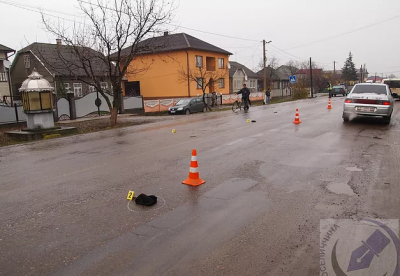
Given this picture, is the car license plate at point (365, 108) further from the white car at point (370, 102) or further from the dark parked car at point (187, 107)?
the dark parked car at point (187, 107)

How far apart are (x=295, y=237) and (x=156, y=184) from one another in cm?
295

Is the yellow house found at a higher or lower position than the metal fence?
higher

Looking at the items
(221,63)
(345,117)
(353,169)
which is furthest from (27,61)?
(353,169)

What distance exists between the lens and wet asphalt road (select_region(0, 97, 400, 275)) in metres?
3.45

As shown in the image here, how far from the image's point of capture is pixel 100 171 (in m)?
7.28

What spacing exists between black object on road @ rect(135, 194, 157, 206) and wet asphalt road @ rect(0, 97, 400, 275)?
0.48 ft

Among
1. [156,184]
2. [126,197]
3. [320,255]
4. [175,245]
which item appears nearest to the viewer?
[320,255]

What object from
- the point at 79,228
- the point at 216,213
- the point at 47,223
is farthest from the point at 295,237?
the point at 47,223

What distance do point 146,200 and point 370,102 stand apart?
1162 centimetres

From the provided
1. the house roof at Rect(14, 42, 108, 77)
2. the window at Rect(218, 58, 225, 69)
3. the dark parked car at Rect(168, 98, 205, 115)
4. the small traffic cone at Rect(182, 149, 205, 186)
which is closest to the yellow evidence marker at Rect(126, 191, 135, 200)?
the small traffic cone at Rect(182, 149, 205, 186)

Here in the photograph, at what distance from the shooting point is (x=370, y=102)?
43.9 feet

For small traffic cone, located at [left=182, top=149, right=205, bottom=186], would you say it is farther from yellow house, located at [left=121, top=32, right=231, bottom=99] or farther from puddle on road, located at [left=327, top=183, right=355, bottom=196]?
yellow house, located at [left=121, top=32, right=231, bottom=99]

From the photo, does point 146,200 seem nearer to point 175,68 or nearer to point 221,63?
point 175,68

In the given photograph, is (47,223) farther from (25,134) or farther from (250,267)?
(25,134)
